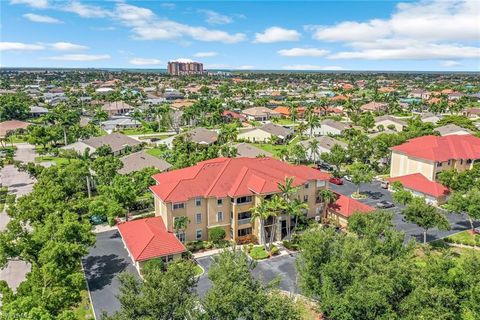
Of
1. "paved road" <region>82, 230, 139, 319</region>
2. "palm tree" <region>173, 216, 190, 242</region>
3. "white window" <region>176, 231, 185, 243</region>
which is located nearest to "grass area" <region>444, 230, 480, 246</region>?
"palm tree" <region>173, 216, 190, 242</region>

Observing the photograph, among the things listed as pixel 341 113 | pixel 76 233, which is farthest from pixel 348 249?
pixel 341 113

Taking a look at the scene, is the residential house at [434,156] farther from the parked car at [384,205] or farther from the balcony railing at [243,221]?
the balcony railing at [243,221]

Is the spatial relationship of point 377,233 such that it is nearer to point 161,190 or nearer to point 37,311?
point 161,190

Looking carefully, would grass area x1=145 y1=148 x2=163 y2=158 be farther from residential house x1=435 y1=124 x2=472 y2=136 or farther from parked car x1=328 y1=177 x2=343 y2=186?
residential house x1=435 y1=124 x2=472 y2=136

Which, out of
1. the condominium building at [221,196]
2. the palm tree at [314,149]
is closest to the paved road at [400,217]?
the palm tree at [314,149]

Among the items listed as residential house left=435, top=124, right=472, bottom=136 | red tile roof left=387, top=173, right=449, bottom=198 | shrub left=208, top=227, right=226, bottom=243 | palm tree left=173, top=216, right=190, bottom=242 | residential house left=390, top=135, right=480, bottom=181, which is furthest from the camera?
residential house left=435, top=124, right=472, bottom=136

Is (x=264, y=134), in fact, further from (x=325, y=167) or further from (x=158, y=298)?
(x=158, y=298)
